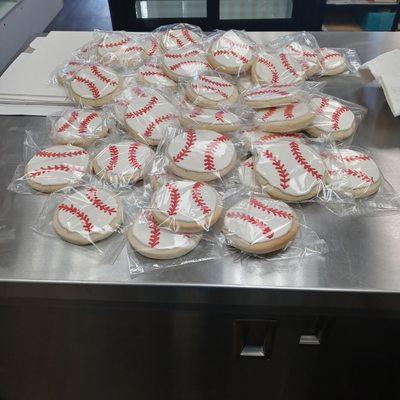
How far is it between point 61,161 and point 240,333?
531 mm

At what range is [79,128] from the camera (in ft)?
3.13

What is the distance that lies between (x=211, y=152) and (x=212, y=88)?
25cm

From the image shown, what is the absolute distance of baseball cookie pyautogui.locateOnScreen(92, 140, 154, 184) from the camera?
836 millimetres

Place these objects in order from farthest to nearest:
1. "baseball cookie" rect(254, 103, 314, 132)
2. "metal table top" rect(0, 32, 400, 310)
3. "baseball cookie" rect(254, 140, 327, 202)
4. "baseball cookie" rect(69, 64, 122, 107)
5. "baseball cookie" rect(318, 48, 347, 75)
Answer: "baseball cookie" rect(318, 48, 347, 75) < "baseball cookie" rect(69, 64, 122, 107) < "baseball cookie" rect(254, 103, 314, 132) < "baseball cookie" rect(254, 140, 327, 202) < "metal table top" rect(0, 32, 400, 310)

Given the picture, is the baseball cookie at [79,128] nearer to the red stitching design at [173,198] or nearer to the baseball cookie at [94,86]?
the baseball cookie at [94,86]

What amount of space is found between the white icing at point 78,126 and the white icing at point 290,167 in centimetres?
40

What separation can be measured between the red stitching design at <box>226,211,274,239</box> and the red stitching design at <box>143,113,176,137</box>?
289 millimetres

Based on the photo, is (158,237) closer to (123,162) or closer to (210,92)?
(123,162)

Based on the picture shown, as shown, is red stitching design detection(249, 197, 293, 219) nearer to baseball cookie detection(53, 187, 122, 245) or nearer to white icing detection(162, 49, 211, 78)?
baseball cookie detection(53, 187, 122, 245)

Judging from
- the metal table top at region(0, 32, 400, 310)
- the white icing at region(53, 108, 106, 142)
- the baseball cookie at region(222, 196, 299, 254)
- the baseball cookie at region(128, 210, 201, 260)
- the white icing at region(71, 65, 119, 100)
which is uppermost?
the white icing at region(71, 65, 119, 100)

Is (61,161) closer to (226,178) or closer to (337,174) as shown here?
(226,178)

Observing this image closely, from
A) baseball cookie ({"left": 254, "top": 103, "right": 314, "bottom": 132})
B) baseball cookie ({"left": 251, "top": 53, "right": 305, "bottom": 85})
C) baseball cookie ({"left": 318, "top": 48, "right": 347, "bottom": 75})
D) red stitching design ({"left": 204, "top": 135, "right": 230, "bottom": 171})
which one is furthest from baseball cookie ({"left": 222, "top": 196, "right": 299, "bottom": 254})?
baseball cookie ({"left": 318, "top": 48, "right": 347, "bottom": 75})

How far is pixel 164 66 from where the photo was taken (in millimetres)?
1095

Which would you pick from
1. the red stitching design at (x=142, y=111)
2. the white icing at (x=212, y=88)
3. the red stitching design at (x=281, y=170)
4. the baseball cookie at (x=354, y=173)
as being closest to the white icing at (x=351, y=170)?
the baseball cookie at (x=354, y=173)
